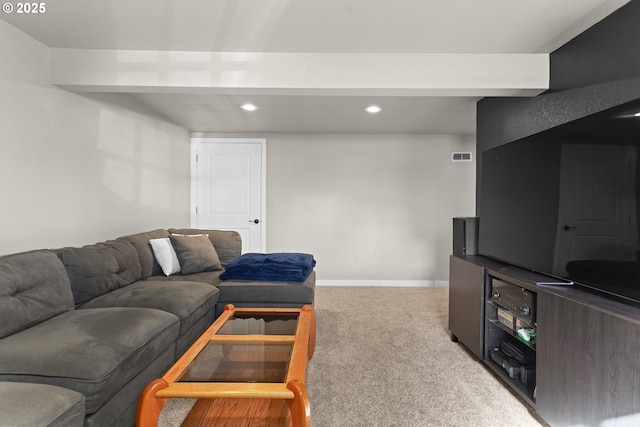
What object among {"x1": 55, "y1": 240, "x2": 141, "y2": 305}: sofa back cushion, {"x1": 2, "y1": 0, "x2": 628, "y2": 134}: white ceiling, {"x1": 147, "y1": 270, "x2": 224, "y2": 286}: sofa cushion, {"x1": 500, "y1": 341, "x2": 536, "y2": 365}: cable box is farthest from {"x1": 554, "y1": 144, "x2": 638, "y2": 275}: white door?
{"x1": 55, "y1": 240, "x2": 141, "y2": 305}: sofa back cushion

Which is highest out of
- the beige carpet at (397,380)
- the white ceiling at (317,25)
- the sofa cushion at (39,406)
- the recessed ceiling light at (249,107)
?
the white ceiling at (317,25)

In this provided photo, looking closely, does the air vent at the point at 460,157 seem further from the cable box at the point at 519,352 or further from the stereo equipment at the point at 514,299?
the cable box at the point at 519,352

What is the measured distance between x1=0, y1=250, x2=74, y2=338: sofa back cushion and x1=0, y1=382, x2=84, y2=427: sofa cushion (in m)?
0.59

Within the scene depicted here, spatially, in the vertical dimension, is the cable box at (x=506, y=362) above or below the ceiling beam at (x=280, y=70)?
below

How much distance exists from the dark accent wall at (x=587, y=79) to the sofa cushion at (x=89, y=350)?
8.16 feet

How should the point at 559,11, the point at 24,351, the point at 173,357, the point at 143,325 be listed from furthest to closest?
the point at 173,357, the point at 559,11, the point at 143,325, the point at 24,351

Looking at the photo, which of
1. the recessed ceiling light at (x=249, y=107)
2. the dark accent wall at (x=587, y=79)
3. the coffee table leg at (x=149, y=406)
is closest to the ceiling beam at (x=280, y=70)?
the dark accent wall at (x=587, y=79)

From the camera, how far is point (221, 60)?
2.41 meters

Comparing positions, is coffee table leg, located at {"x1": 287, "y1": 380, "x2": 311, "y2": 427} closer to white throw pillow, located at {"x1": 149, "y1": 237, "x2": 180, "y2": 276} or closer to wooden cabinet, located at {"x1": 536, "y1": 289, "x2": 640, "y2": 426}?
wooden cabinet, located at {"x1": 536, "y1": 289, "x2": 640, "y2": 426}

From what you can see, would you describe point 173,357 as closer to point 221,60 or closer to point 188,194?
point 221,60

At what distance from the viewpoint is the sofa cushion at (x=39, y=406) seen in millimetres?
1011

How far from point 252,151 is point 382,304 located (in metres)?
2.78

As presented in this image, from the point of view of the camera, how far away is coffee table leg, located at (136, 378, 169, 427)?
1.22 meters

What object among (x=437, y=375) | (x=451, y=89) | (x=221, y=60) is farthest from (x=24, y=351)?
(x=451, y=89)
